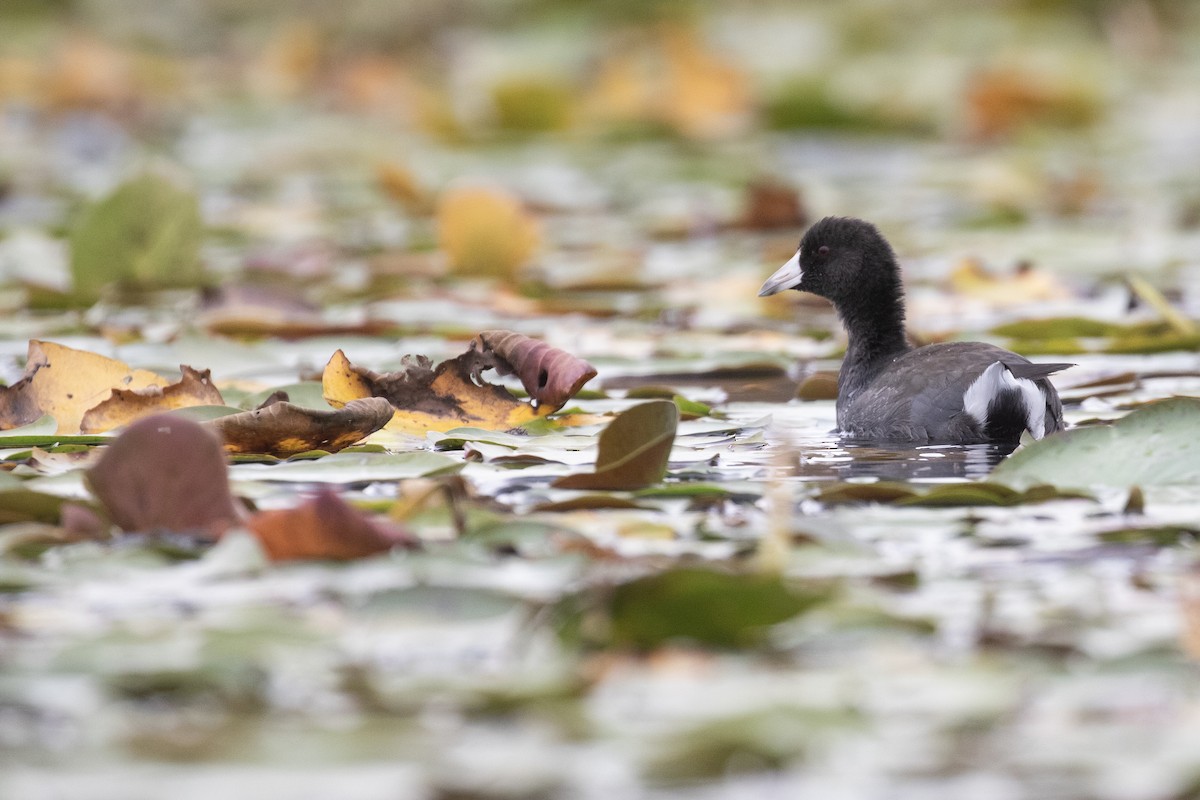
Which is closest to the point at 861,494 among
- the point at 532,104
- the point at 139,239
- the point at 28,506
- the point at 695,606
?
the point at 695,606

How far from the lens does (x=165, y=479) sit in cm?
264

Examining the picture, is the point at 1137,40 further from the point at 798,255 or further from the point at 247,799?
the point at 247,799

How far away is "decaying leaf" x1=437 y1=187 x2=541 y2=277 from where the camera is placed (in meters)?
6.27

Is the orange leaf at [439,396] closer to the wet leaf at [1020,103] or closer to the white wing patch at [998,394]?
the white wing patch at [998,394]

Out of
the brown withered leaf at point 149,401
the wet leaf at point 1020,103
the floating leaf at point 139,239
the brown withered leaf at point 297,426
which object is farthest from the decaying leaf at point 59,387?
the wet leaf at point 1020,103

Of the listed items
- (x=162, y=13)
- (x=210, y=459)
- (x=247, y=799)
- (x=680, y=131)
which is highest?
(x=162, y=13)

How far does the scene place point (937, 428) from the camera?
387 centimetres

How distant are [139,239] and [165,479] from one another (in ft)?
11.0

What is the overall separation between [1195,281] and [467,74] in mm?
7430

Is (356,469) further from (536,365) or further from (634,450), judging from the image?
(536,365)

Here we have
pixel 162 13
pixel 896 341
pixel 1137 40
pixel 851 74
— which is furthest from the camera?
pixel 162 13

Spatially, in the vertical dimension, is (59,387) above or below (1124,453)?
above

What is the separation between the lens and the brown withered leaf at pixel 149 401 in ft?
11.7

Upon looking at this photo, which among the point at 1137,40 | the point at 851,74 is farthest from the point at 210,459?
the point at 1137,40
